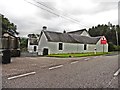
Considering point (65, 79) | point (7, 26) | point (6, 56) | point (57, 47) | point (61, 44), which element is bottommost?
point (65, 79)

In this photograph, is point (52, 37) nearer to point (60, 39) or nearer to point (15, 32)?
point (60, 39)

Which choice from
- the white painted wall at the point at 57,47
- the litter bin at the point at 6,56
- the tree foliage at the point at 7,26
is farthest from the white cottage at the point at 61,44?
A: the litter bin at the point at 6,56

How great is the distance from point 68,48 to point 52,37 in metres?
4.76

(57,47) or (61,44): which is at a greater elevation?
(61,44)

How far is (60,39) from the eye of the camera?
4197 centimetres

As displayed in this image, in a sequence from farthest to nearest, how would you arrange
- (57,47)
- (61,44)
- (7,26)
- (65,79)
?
(7,26) < (61,44) < (57,47) < (65,79)

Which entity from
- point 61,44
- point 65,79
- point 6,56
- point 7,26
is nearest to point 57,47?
point 61,44

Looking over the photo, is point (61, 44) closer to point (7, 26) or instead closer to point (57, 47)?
point (57, 47)

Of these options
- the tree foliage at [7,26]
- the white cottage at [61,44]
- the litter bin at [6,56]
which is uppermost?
the tree foliage at [7,26]

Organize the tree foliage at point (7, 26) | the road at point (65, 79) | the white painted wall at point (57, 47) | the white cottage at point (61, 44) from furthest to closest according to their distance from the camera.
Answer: the tree foliage at point (7, 26), the white cottage at point (61, 44), the white painted wall at point (57, 47), the road at point (65, 79)

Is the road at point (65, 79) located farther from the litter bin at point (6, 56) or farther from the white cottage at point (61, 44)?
the white cottage at point (61, 44)

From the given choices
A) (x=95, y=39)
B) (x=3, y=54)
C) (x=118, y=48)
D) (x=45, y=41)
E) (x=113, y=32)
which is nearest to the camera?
(x=3, y=54)

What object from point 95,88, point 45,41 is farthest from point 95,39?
point 95,88

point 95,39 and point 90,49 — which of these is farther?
point 95,39
